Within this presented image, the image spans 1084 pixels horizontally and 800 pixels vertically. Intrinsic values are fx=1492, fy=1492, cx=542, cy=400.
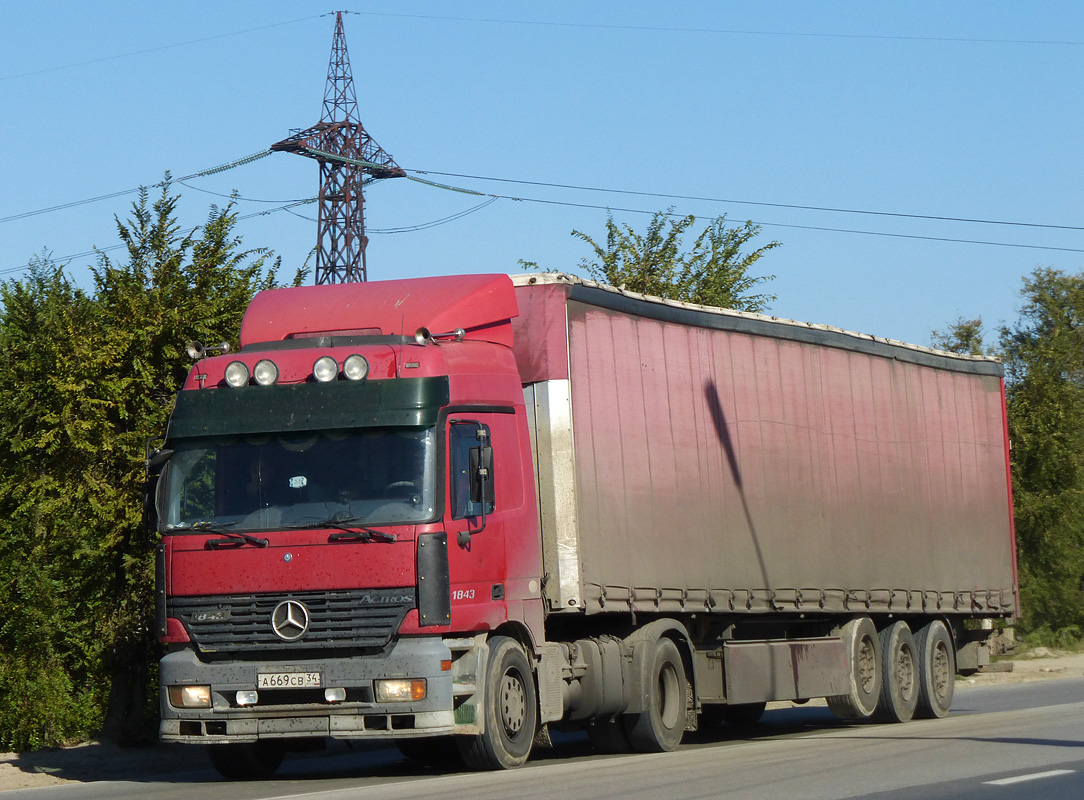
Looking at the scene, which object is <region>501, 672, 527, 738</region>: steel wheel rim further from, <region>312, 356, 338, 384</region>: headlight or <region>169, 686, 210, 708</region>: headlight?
<region>312, 356, 338, 384</region>: headlight

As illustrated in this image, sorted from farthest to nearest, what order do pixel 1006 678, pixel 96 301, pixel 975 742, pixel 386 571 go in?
pixel 1006 678, pixel 96 301, pixel 975 742, pixel 386 571

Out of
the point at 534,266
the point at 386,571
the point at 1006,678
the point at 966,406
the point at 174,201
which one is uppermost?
the point at 534,266

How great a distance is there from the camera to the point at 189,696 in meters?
11.5

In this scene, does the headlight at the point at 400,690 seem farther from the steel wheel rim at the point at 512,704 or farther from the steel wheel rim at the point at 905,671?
the steel wheel rim at the point at 905,671

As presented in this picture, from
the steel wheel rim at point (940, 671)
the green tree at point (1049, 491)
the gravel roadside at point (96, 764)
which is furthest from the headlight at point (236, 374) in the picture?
the green tree at point (1049, 491)

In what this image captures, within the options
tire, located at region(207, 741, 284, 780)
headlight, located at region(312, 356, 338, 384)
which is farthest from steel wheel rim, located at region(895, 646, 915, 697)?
headlight, located at region(312, 356, 338, 384)

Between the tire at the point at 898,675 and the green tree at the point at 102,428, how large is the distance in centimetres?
861

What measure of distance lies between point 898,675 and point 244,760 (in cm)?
893

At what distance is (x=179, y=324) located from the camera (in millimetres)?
16125

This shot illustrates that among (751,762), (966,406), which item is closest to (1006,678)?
(966,406)

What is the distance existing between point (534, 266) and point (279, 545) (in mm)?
19455

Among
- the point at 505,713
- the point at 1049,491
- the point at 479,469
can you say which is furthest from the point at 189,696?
the point at 1049,491

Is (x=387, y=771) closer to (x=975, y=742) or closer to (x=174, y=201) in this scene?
(x=975, y=742)

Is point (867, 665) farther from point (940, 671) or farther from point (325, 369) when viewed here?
point (325, 369)
